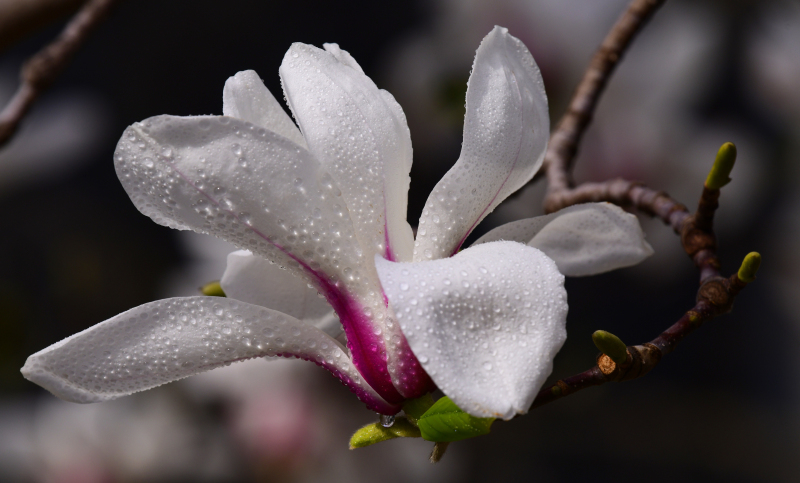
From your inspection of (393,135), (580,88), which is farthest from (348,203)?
(580,88)

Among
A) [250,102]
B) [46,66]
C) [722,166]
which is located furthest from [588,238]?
[46,66]

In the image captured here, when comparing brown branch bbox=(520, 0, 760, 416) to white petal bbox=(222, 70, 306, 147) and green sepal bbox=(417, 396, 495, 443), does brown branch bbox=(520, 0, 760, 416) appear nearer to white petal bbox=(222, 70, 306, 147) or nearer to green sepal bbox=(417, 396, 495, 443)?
green sepal bbox=(417, 396, 495, 443)

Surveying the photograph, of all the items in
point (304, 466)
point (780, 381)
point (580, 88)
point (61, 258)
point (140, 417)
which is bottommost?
point (780, 381)

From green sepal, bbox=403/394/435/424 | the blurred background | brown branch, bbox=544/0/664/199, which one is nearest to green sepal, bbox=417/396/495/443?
green sepal, bbox=403/394/435/424

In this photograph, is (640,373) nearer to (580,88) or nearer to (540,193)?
(580,88)

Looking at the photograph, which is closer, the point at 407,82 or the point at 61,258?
the point at 407,82

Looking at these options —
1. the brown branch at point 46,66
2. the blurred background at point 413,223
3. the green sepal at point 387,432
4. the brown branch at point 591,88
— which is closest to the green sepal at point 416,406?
the green sepal at point 387,432

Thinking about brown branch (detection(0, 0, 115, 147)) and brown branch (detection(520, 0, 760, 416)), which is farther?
brown branch (detection(0, 0, 115, 147))
